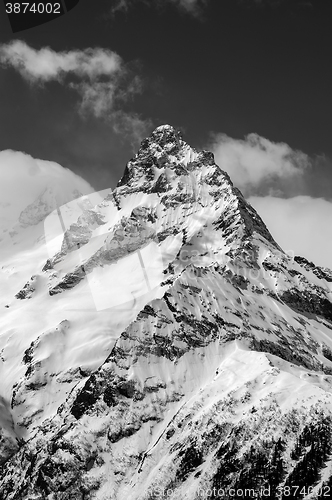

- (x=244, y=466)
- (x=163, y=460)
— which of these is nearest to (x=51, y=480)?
(x=163, y=460)

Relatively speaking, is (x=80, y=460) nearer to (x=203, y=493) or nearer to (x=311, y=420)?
(x=203, y=493)

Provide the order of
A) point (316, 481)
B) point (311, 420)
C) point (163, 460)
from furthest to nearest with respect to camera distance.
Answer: point (163, 460), point (311, 420), point (316, 481)

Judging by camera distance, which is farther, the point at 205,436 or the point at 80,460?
the point at 80,460

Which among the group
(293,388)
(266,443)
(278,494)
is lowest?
(278,494)

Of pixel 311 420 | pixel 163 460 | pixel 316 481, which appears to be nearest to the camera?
pixel 316 481

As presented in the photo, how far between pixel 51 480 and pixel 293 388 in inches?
2822

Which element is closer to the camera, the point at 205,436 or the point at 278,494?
the point at 278,494

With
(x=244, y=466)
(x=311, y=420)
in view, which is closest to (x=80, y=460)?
(x=244, y=466)

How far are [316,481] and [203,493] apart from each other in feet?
89.6

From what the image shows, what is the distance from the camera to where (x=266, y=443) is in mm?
171625

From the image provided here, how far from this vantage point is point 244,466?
169625mm

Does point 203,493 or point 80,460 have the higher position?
point 80,460

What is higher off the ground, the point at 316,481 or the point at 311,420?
the point at 311,420

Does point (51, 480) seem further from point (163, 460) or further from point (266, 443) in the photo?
point (266, 443)
